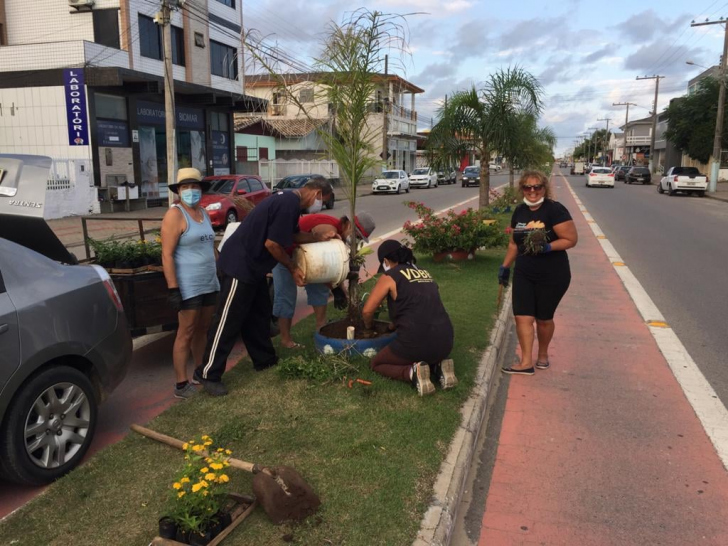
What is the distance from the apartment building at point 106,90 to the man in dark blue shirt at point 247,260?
1437 cm

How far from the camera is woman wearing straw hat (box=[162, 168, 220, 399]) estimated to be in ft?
14.1

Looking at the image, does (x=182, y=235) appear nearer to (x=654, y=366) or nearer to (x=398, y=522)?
(x=398, y=522)

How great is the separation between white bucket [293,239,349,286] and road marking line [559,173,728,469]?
291 cm

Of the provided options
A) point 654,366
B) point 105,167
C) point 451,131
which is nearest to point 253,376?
point 654,366

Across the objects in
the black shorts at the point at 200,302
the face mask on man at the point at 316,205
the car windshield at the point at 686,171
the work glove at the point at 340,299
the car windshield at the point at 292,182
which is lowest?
the work glove at the point at 340,299

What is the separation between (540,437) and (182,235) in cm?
290

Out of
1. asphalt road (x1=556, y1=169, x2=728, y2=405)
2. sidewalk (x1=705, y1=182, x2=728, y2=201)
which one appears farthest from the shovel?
sidewalk (x1=705, y1=182, x2=728, y2=201)

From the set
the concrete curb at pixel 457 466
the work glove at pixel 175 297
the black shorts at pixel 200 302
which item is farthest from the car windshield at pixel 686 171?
the work glove at pixel 175 297

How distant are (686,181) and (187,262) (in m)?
33.7

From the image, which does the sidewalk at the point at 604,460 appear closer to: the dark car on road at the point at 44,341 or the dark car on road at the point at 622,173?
the dark car on road at the point at 44,341

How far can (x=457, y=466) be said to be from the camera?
349cm

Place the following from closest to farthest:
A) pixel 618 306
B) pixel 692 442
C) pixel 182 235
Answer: pixel 692 442, pixel 182 235, pixel 618 306

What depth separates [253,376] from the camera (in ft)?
15.9

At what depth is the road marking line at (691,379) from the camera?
4.16 m
